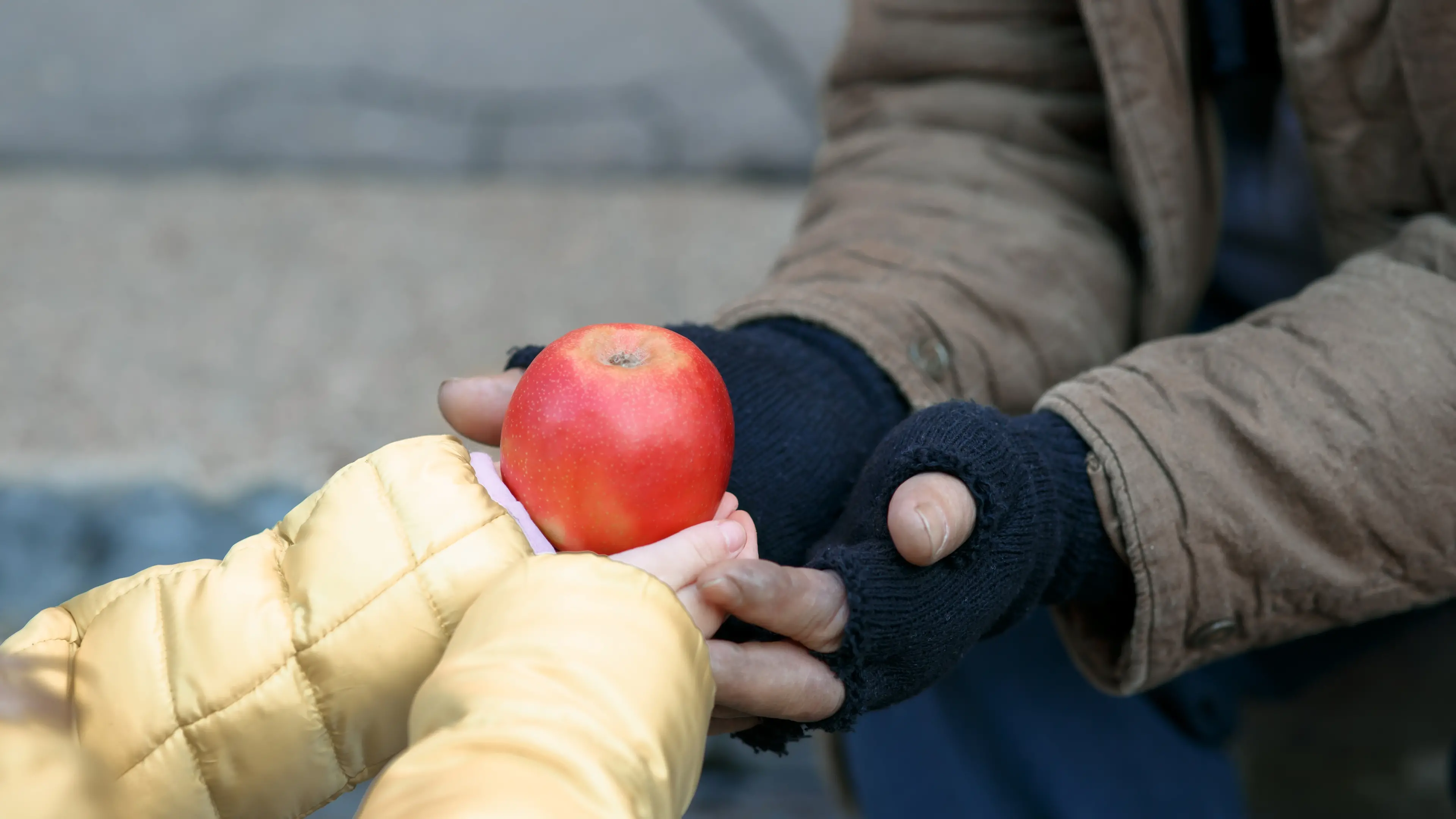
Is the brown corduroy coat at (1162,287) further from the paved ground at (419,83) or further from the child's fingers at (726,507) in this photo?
the paved ground at (419,83)

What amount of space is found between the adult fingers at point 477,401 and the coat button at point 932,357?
35cm

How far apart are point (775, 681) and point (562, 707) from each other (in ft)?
0.66

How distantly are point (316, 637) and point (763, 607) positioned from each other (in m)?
0.26

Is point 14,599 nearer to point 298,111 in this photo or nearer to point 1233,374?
point 298,111

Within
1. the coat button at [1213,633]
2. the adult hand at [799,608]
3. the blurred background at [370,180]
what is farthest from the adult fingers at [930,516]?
the blurred background at [370,180]

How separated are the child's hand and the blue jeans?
19.0 inches

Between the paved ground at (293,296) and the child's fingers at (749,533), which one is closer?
the child's fingers at (749,533)

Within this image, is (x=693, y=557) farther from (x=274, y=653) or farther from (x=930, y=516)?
(x=274, y=653)

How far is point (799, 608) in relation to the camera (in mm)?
687

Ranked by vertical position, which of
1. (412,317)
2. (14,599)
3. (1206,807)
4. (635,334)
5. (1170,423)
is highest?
(635,334)

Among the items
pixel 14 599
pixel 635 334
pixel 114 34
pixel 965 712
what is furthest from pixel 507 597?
pixel 114 34

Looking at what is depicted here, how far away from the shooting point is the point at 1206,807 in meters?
1.07

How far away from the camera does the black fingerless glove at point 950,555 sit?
73 centimetres

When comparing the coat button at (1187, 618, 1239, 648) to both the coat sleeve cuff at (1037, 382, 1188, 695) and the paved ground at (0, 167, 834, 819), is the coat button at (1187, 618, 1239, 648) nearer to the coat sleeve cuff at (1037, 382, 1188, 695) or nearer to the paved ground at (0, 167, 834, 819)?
the coat sleeve cuff at (1037, 382, 1188, 695)
